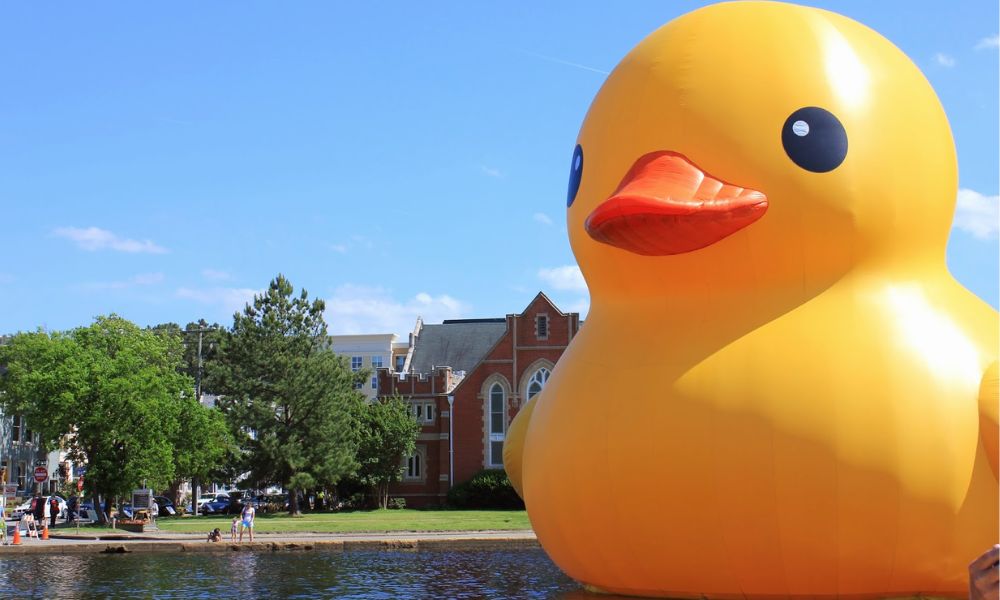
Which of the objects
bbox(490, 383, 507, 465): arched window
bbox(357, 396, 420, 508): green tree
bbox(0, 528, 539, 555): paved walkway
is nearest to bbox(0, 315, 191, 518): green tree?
bbox(0, 528, 539, 555): paved walkway

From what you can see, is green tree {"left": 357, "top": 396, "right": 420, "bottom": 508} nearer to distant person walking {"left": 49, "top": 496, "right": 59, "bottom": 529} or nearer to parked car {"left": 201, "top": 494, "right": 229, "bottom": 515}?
parked car {"left": 201, "top": 494, "right": 229, "bottom": 515}

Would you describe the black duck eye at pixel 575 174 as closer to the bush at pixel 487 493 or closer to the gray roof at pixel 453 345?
the bush at pixel 487 493

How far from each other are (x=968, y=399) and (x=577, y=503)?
3.89 meters

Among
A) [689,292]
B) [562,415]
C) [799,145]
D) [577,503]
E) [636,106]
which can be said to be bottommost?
[577,503]

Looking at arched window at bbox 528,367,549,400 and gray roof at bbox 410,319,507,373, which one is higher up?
gray roof at bbox 410,319,507,373

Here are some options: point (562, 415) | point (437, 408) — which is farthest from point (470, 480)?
point (562, 415)

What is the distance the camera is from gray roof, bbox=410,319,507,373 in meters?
69.4

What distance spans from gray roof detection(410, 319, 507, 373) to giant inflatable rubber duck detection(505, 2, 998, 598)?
190ft

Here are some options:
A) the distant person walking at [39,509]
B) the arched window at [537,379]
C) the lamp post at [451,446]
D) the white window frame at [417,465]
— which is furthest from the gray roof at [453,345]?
the distant person walking at [39,509]

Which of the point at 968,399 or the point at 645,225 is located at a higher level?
the point at 645,225

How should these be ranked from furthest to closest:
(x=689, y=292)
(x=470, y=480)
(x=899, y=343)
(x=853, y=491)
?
(x=470, y=480)
(x=689, y=292)
(x=899, y=343)
(x=853, y=491)

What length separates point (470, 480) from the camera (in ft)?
180

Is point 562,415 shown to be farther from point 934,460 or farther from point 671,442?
point 934,460

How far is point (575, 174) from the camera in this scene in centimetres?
1228
